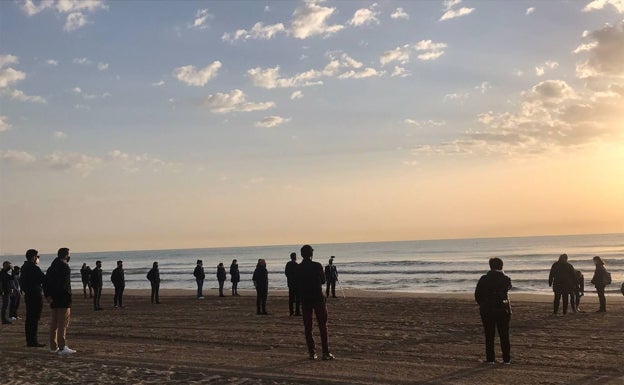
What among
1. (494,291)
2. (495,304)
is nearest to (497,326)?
(495,304)

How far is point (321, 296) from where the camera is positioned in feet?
29.2

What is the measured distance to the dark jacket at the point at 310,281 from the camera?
8852 millimetres

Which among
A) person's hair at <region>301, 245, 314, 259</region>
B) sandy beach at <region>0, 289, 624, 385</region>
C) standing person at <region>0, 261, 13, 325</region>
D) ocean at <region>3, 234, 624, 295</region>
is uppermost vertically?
person's hair at <region>301, 245, 314, 259</region>

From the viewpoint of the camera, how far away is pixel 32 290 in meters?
10.8

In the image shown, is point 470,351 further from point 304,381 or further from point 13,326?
point 13,326

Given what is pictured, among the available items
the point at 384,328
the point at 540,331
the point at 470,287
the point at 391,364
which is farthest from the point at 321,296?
the point at 470,287

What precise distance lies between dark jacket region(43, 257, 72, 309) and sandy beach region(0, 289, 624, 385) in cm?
87

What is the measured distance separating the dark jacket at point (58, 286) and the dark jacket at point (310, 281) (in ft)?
13.0

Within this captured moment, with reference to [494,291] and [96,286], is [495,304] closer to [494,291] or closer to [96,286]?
[494,291]

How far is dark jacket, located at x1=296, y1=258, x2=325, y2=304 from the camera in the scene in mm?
8852

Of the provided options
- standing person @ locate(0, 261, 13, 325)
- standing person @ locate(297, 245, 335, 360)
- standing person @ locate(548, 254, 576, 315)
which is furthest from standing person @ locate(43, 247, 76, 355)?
standing person @ locate(548, 254, 576, 315)

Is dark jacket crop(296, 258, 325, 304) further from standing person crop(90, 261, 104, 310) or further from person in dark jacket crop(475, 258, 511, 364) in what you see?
standing person crop(90, 261, 104, 310)

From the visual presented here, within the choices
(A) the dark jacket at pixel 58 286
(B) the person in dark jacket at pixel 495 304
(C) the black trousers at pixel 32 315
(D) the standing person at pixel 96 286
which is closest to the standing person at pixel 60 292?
(A) the dark jacket at pixel 58 286

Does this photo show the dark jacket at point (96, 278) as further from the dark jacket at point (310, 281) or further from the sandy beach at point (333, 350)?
the dark jacket at point (310, 281)
